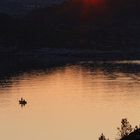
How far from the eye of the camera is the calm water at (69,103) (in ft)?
230

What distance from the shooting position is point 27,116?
282 ft

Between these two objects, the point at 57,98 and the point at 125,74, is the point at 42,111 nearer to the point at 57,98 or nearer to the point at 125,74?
the point at 57,98

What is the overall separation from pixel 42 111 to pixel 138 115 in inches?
673

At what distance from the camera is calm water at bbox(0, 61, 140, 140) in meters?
70.2

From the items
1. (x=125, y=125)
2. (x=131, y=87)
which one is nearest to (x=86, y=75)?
(x=131, y=87)

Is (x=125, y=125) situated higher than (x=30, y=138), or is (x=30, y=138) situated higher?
(x=125, y=125)

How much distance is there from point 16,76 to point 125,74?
27.0 meters

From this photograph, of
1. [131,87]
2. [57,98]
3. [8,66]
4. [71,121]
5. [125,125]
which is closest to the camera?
[125,125]

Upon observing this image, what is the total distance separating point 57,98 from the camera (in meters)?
107

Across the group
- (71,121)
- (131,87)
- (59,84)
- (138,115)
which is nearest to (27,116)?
(71,121)

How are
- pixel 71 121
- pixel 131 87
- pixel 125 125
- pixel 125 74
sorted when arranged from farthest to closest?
1. pixel 125 74
2. pixel 131 87
3. pixel 71 121
4. pixel 125 125

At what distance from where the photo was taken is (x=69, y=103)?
320 ft

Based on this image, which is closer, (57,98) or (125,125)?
(125,125)

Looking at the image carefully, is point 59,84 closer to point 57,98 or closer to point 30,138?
point 57,98
